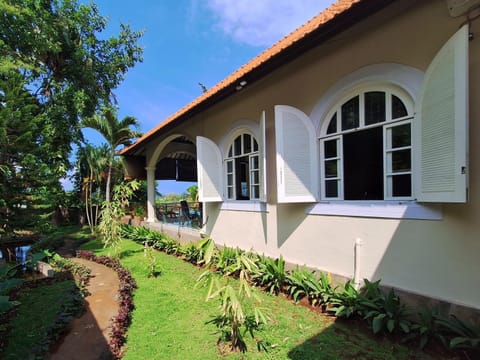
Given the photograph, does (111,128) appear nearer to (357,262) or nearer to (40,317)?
(40,317)

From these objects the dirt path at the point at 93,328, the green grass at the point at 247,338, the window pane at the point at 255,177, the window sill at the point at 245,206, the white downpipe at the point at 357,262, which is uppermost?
the window pane at the point at 255,177

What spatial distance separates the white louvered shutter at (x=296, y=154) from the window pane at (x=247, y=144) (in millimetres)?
2012

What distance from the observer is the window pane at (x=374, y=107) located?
403 centimetres

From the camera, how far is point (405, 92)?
3.71 metres

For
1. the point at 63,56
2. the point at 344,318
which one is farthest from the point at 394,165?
the point at 63,56

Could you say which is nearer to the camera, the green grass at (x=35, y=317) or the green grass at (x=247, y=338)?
the green grass at (x=247, y=338)

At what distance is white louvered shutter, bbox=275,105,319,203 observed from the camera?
4742 mm

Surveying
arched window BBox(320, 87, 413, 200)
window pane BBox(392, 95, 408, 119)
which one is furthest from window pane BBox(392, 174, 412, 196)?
window pane BBox(392, 95, 408, 119)

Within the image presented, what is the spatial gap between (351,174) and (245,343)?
3180 millimetres

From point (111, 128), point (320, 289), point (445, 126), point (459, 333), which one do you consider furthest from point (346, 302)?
point (111, 128)

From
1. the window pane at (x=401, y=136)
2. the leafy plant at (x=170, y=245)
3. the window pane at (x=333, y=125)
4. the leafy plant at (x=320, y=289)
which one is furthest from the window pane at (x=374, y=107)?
the leafy plant at (x=170, y=245)

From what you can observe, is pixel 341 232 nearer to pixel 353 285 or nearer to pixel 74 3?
pixel 353 285

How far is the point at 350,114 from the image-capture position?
14.6ft

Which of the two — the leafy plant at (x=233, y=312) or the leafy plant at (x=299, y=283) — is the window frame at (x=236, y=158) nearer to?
the leafy plant at (x=299, y=283)
